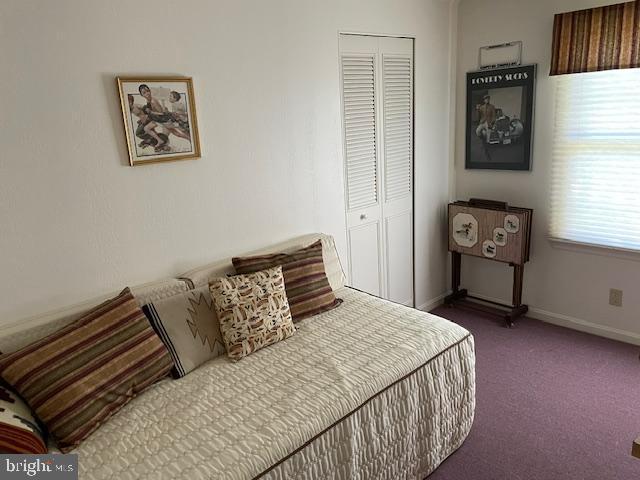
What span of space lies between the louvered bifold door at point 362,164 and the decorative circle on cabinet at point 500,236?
2.75 feet

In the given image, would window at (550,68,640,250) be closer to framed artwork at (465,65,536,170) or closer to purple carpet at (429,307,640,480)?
framed artwork at (465,65,536,170)

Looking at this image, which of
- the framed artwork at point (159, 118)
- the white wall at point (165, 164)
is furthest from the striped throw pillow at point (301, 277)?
the framed artwork at point (159, 118)

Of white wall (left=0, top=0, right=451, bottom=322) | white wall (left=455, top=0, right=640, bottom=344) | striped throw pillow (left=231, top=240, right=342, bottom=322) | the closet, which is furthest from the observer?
white wall (left=455, top=0, right=640, bottom=344)

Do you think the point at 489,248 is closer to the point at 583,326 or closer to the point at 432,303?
the point at 432,303

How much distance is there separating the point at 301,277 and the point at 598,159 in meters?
2.09

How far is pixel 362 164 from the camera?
313cm

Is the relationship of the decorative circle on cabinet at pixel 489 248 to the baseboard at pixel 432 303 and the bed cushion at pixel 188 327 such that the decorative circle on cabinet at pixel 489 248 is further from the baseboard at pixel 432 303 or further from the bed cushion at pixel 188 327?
the bed cushion at pixel 188 327

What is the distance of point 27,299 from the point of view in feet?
6.32

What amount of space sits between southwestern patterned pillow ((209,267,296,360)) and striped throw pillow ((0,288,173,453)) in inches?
11.6

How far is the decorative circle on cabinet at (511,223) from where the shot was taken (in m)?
3.26

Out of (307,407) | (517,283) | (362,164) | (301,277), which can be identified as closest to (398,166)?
(362,164)

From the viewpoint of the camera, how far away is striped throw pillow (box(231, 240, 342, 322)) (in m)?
2.39

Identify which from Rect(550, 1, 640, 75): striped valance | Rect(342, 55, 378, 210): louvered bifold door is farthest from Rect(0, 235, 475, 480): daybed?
Rect(550, 1, 640, 75): striped valance

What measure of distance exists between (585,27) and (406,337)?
224 cm
